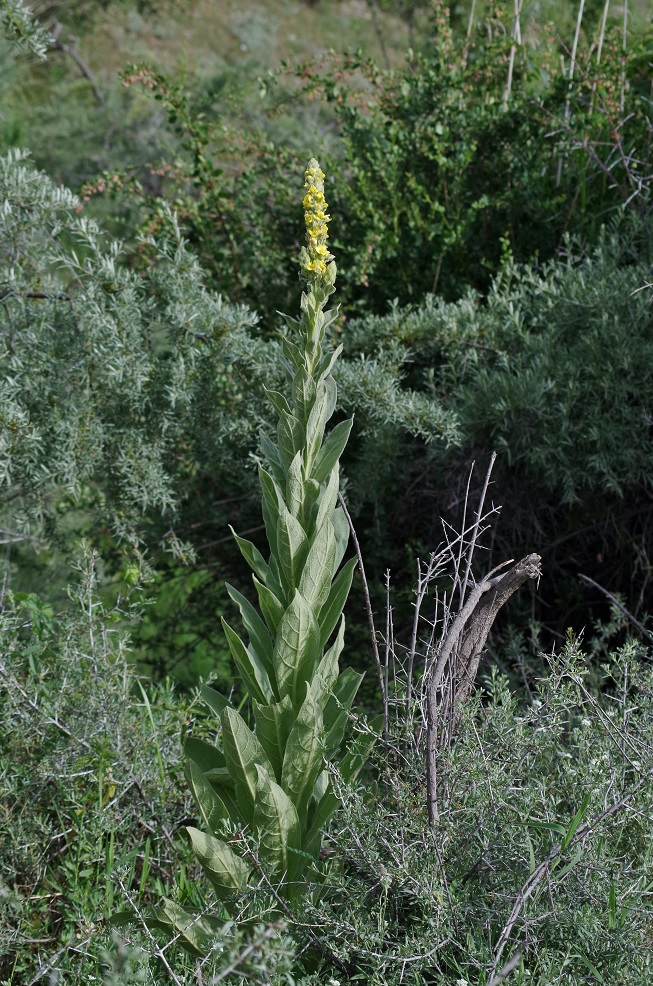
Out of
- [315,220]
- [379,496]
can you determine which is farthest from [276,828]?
[379,496]

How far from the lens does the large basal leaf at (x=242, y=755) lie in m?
1.80

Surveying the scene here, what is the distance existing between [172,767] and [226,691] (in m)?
1.14

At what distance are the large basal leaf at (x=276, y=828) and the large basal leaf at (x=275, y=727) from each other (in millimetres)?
81

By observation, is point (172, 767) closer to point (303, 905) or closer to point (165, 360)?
point (303, 905)

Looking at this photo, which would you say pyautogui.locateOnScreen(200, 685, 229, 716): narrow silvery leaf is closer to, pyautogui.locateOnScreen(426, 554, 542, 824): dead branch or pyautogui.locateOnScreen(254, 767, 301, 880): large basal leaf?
pyautogui.locateOnScreen(254, 767, 301, 880): large basal leaf

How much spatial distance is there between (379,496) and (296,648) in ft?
4.78

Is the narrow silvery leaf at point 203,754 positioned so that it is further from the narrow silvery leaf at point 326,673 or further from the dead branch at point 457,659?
the dead branch at point 457,659

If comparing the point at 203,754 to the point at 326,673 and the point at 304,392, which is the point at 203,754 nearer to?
the point at 326,673

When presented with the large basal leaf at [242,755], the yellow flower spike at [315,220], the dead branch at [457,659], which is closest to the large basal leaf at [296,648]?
the large basal leaf at [242,755]

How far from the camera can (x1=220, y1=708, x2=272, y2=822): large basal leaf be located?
1.80 m

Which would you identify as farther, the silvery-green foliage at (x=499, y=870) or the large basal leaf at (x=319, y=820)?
the large basal leaf at (x=319, y=820)

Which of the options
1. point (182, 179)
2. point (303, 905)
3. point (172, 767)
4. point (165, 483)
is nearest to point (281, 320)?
point (182, 179)

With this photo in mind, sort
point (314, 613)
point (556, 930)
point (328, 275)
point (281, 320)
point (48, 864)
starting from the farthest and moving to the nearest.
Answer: point (281, 320) < point (48, 864) < point (314, 613) < point (328, 275) < point (556, 930)

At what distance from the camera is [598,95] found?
3570 millimetres
